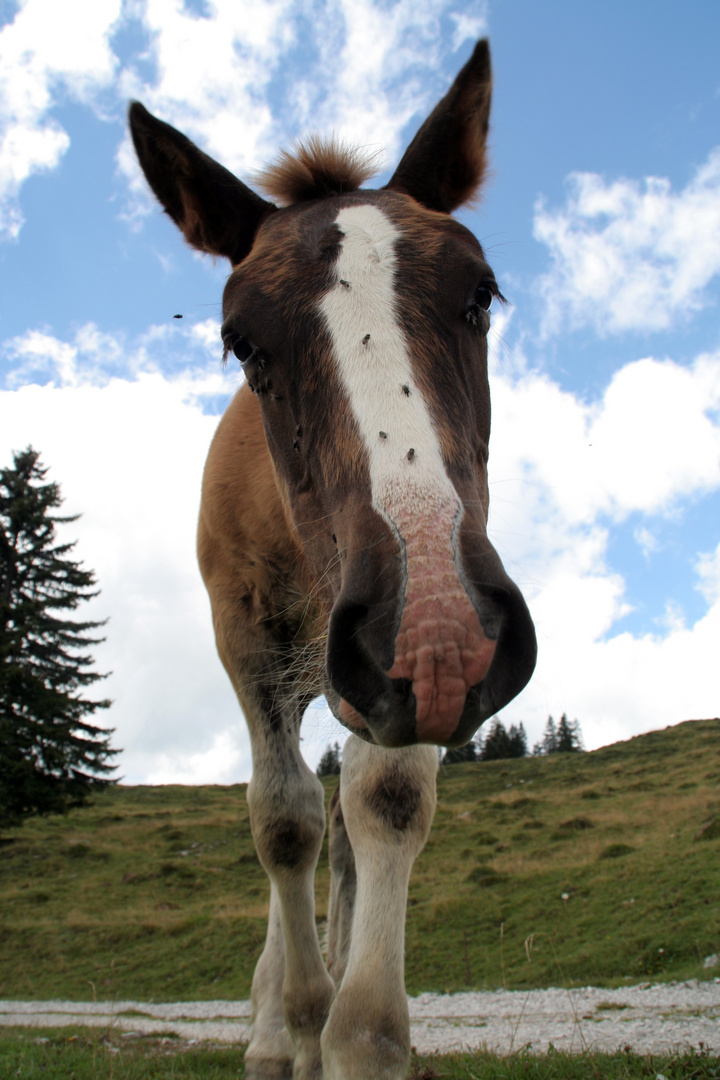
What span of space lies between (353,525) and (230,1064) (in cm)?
510

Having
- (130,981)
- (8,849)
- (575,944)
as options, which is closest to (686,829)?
(575,944)

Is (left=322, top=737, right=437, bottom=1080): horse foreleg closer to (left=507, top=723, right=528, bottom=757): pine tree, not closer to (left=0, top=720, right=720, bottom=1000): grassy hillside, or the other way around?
(left=0, top=720, right=720, bottom=1000): grassy hillside

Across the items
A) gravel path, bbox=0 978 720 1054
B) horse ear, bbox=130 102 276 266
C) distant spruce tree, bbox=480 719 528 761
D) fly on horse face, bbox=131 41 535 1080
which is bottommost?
gravel path, bbox=0 978 720 1054

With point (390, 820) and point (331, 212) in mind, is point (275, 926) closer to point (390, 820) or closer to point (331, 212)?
point (390, 820)

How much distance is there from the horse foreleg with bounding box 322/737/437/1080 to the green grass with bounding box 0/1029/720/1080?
→ 0.83m

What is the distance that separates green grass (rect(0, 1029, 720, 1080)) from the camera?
3.23m

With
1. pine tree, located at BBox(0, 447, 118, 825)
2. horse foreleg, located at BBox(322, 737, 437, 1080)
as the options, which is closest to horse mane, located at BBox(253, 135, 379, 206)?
horse foreleg, located at BBox(322, 737, 437, 1080)

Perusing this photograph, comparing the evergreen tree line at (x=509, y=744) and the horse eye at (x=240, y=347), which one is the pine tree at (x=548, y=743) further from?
the horse eye at (x=240, y=347)

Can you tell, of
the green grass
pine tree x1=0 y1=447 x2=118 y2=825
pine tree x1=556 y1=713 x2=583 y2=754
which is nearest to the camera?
the green grass

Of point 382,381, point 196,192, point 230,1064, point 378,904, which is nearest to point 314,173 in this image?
point 196,192

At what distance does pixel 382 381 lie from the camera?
248 cm

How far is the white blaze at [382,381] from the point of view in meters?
2.16

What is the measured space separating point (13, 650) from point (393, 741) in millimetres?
33389

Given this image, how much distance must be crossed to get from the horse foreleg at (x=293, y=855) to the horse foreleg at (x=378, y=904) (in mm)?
661
